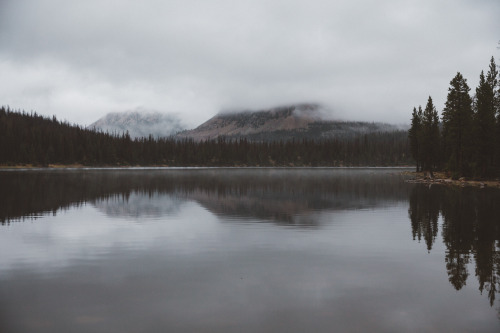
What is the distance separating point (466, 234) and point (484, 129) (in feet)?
183

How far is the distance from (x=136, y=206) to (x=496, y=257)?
2965cm

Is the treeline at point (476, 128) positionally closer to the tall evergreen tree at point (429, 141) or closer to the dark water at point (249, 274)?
the tall evergreen tree at point (429, 141)

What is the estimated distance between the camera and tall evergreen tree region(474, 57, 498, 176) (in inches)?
2736

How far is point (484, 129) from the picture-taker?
7000 centimetres

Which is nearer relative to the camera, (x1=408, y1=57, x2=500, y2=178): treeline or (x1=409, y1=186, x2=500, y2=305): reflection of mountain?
(x1=409, y1=186, x2=500, y2=305): reflection of mountain

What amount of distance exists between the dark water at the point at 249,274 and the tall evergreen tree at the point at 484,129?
48051 millimetres

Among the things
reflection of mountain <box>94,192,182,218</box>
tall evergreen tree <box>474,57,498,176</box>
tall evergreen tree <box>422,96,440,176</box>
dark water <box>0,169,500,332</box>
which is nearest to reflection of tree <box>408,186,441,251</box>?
dark water <box>0,169,500,332</box>

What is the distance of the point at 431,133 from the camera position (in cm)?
10394

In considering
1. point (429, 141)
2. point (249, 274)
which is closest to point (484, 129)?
point (429, 141)

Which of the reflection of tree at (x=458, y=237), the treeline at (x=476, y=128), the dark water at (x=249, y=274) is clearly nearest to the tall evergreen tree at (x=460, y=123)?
the treeline at (x=476, y=128)

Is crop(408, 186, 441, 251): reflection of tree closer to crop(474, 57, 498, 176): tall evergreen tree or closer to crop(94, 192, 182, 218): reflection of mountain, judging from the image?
crop(94, 192, 182, 218): reflection of mountain

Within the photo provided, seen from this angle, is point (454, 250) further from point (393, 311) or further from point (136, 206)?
point (136, 206)

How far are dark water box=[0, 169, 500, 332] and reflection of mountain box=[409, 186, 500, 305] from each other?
0.09 metres

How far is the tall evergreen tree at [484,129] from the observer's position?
2736 inches
